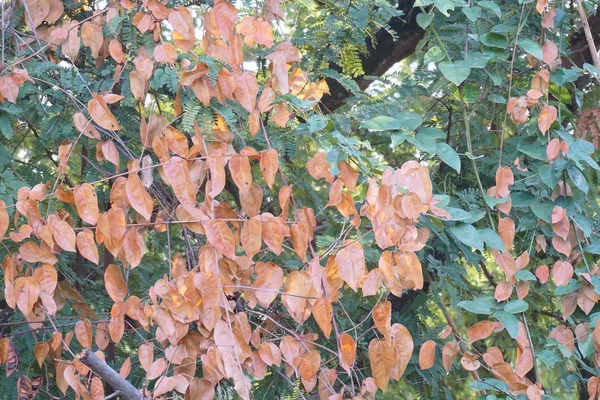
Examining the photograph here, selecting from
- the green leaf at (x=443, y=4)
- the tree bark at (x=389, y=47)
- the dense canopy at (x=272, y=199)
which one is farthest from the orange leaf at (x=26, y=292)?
the tree bark at (x=389, y=47)

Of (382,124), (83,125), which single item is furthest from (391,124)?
(83,125)

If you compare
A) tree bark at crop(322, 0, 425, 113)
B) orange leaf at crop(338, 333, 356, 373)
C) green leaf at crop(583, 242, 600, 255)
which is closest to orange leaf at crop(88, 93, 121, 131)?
orange leaf at crop(338, 333, 356, 373)

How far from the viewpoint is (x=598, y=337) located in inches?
65.1

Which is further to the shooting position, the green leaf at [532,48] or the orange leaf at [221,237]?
the green leaf at [532,48]

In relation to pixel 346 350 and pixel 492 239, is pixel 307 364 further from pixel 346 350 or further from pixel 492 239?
pixel 492 239

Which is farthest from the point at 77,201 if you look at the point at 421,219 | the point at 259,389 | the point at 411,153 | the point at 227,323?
the point at 411,153

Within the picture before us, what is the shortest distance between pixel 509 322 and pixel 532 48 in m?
0.61

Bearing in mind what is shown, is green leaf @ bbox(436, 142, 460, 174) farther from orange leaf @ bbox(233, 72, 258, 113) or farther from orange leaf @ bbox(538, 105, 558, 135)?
orange leaf @ bbox(233, 72, 258, 113)

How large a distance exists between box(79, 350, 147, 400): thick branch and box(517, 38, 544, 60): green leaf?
110cm

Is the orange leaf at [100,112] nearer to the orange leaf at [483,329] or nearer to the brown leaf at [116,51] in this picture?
the brown leaf at [116,51]

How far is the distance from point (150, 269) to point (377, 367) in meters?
0.98

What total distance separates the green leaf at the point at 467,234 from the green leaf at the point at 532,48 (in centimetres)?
42

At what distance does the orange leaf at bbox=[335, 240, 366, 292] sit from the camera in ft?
4.68

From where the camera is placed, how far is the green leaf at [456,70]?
1.69 m
